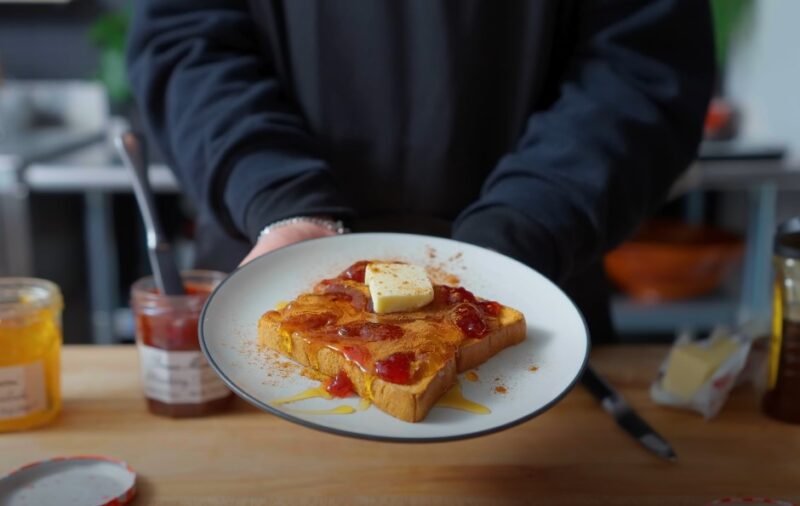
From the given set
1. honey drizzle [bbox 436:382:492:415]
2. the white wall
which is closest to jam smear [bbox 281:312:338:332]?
honey drizzle [bbox 436:382:492:415]

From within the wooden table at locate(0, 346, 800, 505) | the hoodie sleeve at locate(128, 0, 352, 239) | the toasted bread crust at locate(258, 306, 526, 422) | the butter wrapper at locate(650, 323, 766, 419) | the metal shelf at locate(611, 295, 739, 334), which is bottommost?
the metal shelf at locate(611, 295, 739, 334)

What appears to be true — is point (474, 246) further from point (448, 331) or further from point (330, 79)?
point (330, 79)

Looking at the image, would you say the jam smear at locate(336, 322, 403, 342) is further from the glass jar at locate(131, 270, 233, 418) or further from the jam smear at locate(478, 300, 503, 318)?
the glass jar at locate(131, 270, 233, 418)

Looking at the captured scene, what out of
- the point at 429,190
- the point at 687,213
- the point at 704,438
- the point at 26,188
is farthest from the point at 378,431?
the point at 687,213

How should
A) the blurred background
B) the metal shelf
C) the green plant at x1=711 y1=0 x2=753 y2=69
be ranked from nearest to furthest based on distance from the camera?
the blurred background → the metal shelf → the green plant at x1=711 y1=0 x2=753 y2=69

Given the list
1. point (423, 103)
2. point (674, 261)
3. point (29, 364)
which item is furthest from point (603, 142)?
point (674, 261)

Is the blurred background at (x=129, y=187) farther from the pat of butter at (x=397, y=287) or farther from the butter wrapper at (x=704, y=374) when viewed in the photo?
the pat of butter at (x=397, y=287)
